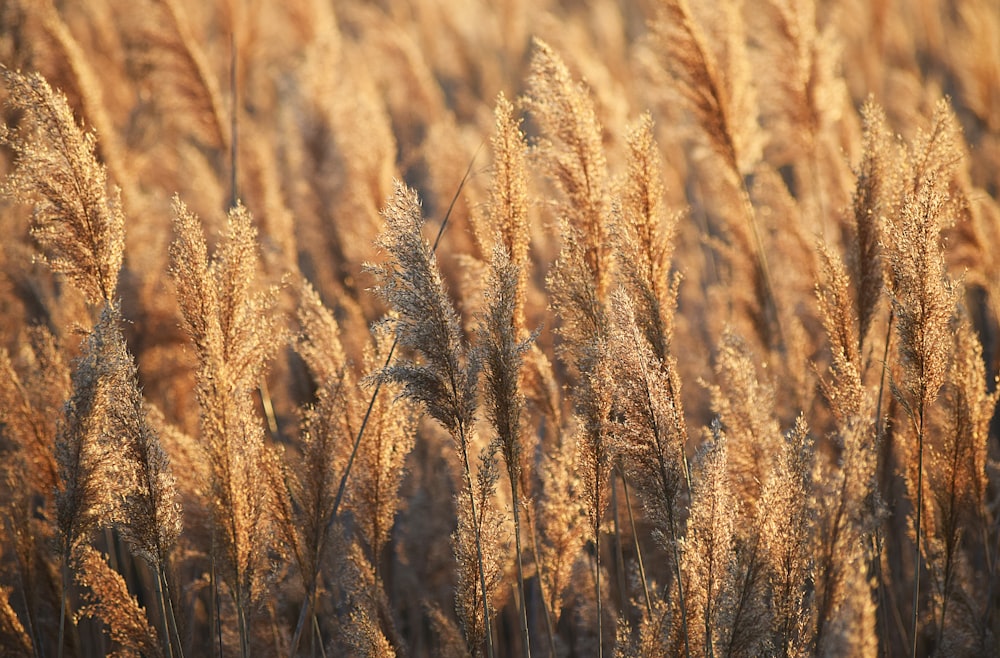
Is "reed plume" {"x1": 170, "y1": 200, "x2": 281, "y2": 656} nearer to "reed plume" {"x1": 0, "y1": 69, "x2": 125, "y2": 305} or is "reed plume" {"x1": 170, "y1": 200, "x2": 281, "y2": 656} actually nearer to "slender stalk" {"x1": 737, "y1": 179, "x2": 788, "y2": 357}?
"reed plume" {"x1": 0, "y1": 69, "x2": 125, "y2": 305}

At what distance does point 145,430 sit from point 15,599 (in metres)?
1.64

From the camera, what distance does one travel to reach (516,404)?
2.13m

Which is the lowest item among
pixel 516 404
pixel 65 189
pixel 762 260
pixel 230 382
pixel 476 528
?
pixel 476 528

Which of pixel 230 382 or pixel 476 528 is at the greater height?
pixel 230 382

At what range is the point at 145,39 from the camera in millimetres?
4297

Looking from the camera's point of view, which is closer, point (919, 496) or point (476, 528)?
point (476, 528)

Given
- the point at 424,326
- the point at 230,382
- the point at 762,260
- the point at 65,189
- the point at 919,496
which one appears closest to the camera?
the point at 424,326

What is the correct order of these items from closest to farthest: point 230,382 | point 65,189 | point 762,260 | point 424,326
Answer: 1. point 424,326
2. point 230,382
3. point 65,189
4. point 762,260

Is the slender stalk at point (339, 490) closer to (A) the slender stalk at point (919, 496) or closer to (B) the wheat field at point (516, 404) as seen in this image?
(B) the wheat field at point (516, 404)

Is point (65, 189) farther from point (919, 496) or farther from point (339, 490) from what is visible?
point (919, 496)

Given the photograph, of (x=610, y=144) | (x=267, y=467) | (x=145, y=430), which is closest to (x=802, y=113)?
(x=610, y=144)

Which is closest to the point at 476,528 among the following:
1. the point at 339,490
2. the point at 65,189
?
the point at 339,490

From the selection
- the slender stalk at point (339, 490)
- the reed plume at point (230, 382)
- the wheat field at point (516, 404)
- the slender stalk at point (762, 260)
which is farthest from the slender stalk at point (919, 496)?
the reed plume at point (230, 382)

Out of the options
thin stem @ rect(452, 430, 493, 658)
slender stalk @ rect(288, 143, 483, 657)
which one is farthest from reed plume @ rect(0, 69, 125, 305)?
thin stem @ rect(452, 430, 493, 658)
